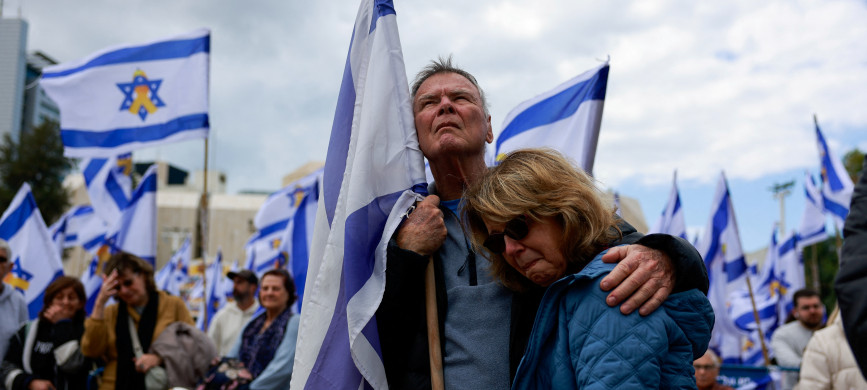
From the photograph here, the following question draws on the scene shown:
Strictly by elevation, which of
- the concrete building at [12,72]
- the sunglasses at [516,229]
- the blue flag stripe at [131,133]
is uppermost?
the concrete building at [12,72]

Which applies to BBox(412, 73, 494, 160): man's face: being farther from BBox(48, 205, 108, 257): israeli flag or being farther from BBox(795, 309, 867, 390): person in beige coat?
BBox(48, 205, 108, 257): israeli flag

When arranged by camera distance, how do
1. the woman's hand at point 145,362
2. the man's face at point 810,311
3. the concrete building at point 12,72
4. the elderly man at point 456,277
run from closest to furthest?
the elderly man at point 456,277, the woman's hand at point 145,362, the man's face at point 810,311, the concrete building at point 12,72

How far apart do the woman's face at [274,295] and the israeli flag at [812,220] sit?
9721 mm

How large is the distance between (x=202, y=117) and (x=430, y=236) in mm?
4648

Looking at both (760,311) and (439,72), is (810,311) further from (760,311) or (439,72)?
(439,72)

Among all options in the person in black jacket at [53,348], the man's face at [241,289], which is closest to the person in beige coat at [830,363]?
the person in black jacket at [53,348]

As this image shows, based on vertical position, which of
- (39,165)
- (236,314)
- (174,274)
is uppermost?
→ (39,165)

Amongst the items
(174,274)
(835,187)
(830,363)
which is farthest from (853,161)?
(830,363)

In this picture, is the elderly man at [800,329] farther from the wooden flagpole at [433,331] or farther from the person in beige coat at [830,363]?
the wooden flagpole at [433,331]

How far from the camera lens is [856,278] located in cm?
113

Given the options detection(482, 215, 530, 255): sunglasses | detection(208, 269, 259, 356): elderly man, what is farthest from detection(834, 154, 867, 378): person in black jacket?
detection(208, 269, 259, 356): elderly man

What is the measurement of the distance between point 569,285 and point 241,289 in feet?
19.8

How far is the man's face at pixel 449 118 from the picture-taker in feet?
7.97

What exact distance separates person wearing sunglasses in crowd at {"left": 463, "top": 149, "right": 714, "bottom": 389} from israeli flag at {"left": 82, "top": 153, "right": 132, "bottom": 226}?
818 centimetres
